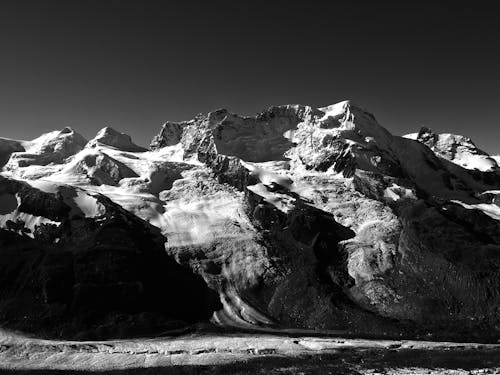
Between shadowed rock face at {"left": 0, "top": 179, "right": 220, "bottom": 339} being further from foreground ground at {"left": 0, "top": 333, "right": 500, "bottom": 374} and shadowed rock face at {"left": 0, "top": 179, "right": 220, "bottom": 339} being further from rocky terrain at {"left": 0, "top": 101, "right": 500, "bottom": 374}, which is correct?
foreground ground at {"left": 0, "top": 333, "right": 500, "bottom": 374}

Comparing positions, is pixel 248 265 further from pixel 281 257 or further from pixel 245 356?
pixel 245 356

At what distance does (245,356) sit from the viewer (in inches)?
3374

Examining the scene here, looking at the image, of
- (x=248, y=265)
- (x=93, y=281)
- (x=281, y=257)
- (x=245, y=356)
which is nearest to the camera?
(x=245, y=356)

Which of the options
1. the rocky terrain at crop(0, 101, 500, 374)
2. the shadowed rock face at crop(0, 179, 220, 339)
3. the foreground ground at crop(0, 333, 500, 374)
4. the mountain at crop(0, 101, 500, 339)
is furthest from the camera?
the mountain at crop(0, 101, 500, 339)

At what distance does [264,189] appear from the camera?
7849 inches

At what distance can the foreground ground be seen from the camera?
69.1 m

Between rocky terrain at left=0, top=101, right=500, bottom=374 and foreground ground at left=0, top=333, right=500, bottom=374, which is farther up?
rocky terrain at left=0, top=101, right=500, bottom=374

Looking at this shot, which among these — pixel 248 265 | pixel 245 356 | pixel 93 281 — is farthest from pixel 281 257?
pixel 245 356

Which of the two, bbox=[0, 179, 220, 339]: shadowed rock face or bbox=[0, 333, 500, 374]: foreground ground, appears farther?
bbox=[0, 179, 220, 339]: shadowed rock face

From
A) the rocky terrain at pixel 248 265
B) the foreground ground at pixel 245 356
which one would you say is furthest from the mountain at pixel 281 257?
the foreground ground at pixel 245 356

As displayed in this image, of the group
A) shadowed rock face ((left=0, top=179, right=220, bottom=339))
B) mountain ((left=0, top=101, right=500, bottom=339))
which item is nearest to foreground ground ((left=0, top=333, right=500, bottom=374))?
shadowed rock face ((left=0, top=179, right=220, bottom=339))

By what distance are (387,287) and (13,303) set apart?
315 feet

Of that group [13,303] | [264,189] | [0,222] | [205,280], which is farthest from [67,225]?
[264,189]

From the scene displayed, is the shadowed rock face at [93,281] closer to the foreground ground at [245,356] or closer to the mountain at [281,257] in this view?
the mountain at [281,257]
